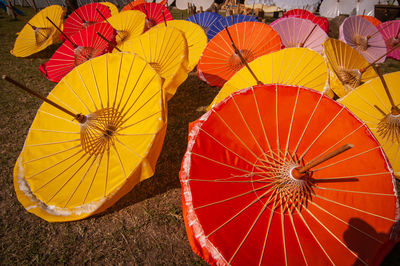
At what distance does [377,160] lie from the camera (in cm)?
160

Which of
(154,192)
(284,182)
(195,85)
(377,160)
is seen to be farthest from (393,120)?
(195,85)

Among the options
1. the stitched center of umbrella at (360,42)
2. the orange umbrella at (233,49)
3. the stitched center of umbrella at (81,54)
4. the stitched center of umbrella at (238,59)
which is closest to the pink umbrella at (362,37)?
the stitched center of umbrella at (360,42)

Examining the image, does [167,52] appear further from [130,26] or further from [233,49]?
[130,26]

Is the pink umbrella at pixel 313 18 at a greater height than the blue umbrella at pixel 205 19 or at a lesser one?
greater

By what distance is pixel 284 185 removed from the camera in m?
1.62

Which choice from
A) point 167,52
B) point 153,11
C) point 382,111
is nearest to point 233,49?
point 167,52

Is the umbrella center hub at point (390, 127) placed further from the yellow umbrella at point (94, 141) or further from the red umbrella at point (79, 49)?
the red umbrella at point (79, 49)

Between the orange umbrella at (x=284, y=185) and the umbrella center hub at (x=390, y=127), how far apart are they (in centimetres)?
158

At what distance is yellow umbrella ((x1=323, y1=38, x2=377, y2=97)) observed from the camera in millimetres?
3316

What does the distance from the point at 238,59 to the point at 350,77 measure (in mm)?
2323

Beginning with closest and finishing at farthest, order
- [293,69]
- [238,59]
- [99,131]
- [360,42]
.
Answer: [99,131] → [293,69] → [238,59] → [360,42]

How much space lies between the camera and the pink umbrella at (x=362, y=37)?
246 inches

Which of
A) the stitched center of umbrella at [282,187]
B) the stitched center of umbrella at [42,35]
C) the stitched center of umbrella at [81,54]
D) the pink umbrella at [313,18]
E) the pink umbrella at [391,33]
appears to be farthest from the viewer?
the pink umbrella at [313,18]

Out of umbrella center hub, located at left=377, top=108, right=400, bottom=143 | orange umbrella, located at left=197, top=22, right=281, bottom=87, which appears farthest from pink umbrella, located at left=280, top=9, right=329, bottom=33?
umbrella center hub, located at left=377, top=108, right=400, bottom=143
